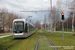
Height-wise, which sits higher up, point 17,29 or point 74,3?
point 74,3

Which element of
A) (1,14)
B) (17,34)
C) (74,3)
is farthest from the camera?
(1,14)

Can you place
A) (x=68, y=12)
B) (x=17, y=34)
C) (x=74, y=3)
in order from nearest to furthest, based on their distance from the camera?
(x=17, y=34)
(x=74, y=3)
(x=68, y=12)

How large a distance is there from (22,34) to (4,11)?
23738 millimetres

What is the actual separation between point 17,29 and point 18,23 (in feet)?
3.20

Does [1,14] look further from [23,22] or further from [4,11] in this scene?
[23,22]

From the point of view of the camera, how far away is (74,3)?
88.7 feet

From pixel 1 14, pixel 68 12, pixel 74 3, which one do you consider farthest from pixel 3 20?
pixel 74 3

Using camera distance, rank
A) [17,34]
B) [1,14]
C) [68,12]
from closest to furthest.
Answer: [17,34], [68,12], [1,14]

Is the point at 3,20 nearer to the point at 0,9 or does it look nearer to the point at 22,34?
the point at 0,9

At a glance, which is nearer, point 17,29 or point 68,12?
point 17,29

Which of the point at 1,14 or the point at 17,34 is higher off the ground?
the point at 1,14

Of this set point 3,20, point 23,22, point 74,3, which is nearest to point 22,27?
point 23,22

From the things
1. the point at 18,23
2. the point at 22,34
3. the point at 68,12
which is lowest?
the point at 22,34

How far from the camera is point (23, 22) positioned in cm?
1914
